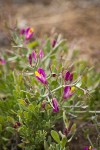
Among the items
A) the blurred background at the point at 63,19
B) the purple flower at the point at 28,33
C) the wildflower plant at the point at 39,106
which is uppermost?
the blurred background at the point at 63,19

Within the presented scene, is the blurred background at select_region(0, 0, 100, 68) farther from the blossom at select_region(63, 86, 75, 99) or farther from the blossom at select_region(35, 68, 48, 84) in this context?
the blossom at select_region(35, 68, 48, 84)

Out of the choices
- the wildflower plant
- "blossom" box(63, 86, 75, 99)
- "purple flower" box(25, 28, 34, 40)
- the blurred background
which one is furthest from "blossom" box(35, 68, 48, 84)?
the blurred background

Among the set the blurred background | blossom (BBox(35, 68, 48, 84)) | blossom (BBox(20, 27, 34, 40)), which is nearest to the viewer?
blossom (BBox(35, 68, 48, 84))

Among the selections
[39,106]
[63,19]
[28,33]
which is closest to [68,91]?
[39,106]

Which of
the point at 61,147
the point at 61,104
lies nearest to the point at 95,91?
the point at 61,104

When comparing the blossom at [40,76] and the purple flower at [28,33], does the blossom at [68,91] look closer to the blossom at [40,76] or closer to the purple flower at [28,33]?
the blossom at [40,76]

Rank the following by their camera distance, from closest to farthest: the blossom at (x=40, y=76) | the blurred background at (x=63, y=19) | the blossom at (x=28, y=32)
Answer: the blossom at (x=40, y=76), the blossom at (x=28, y=32), the blurred background at (x=63, y=19)

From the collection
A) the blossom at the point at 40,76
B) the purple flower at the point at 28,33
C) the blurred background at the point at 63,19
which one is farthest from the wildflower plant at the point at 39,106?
the blurred background at the point at 63,19

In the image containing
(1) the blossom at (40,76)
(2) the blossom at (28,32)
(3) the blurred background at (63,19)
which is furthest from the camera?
(3) the blurred background at (63,19)

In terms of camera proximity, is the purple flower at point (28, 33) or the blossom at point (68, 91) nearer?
the blossom at point (68, 91)
